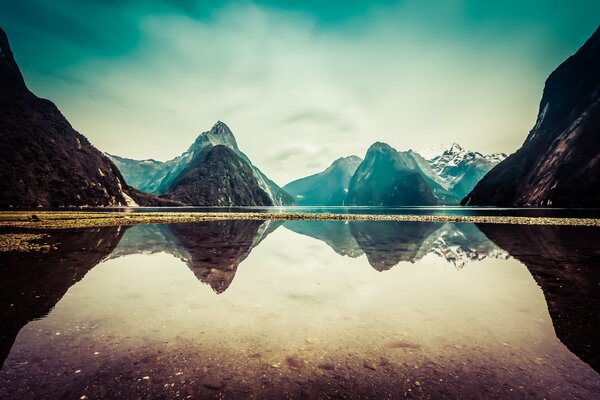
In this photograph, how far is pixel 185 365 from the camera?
7207 millimetres

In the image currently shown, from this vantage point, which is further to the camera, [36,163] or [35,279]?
[36,163]

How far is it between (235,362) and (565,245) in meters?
32.5

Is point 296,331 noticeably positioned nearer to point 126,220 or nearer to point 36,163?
point 126,220

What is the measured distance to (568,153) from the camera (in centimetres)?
14675

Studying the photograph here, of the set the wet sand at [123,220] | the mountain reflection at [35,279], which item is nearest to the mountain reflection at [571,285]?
the mountain reflection at [35,279]

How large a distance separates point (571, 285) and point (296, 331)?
539 inches

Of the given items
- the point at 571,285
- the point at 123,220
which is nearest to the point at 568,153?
the point at 571,285

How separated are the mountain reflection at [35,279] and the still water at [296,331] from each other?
0.25 ft

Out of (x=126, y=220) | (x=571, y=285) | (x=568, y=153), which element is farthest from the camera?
(x=568, y=153)

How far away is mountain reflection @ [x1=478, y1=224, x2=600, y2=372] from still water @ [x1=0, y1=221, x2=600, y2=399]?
0.29ft

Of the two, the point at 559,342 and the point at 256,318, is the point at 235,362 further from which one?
the point at 559,342

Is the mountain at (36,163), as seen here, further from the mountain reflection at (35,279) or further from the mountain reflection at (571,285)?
the mountain reflection at (571,285)

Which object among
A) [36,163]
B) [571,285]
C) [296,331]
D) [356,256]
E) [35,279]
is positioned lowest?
[35,279]

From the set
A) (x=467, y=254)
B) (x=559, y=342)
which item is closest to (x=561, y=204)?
(x=467, y=254)
